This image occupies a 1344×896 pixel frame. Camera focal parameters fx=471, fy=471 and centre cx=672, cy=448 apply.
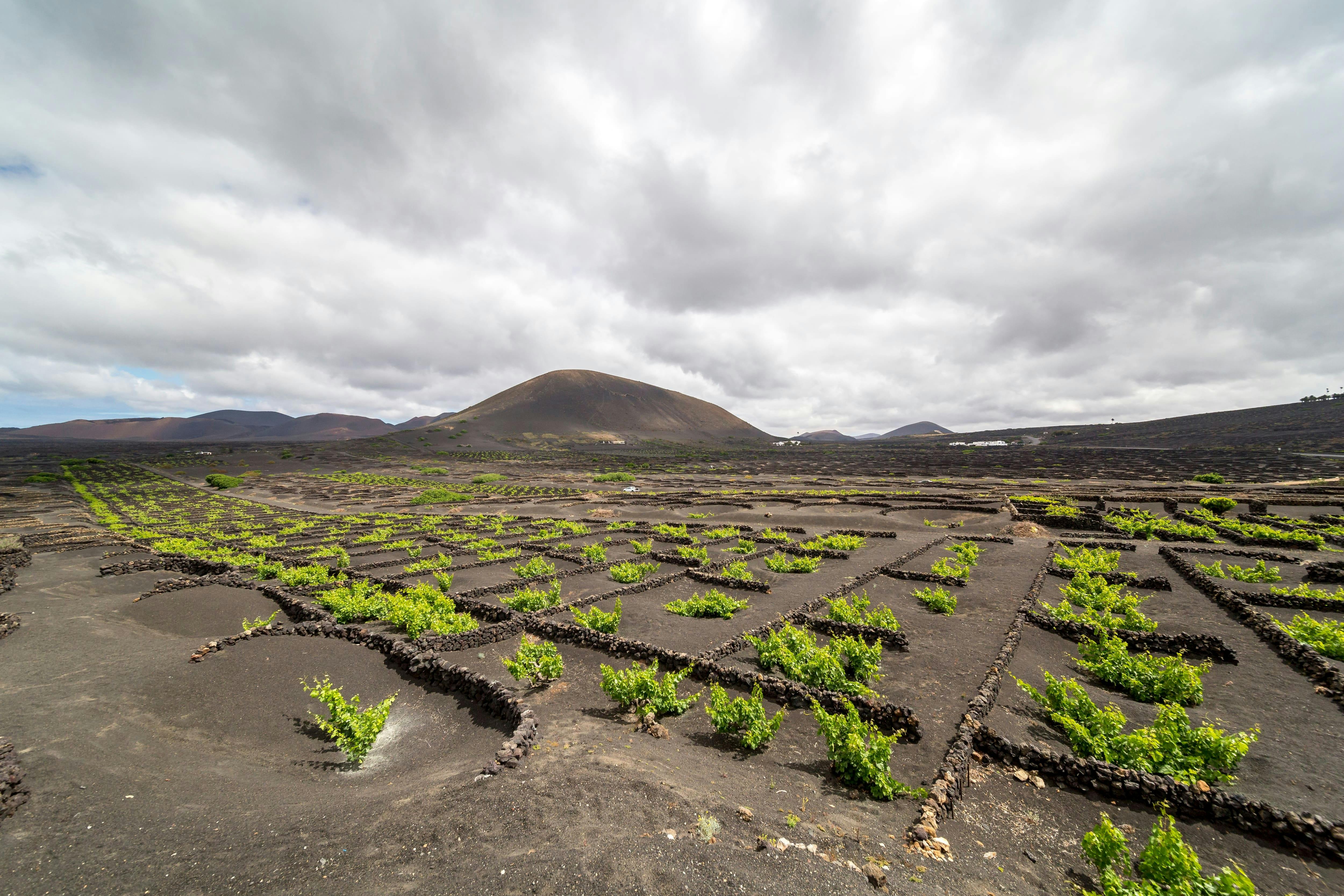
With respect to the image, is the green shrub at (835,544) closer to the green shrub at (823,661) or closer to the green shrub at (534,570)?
the green shrub at (823,661)

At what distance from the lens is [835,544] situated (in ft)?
92.7

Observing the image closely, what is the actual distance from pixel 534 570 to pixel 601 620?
850 centimetres

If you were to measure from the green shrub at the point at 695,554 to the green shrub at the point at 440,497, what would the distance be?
40703 mm

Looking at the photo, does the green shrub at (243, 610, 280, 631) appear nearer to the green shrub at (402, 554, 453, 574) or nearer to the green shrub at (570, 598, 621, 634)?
the green shrub at (402, 554, 453, 574)

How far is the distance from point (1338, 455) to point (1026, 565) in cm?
12743

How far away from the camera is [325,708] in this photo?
11781 mm

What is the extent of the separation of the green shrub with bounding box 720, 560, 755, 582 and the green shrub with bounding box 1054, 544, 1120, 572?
551 inches

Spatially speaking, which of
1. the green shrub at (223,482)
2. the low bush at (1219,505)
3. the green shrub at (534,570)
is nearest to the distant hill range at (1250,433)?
the low bush at (1219,505)

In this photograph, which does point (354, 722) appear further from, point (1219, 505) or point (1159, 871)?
point (1219, 505)

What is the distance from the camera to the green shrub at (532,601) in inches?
698

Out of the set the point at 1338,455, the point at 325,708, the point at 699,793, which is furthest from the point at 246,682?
the point at 1338,455

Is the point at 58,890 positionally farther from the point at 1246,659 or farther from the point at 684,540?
the point at 684,540

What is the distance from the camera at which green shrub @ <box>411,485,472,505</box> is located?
190ft

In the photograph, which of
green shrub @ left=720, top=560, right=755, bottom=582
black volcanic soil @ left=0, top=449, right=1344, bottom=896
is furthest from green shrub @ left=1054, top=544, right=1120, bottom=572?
green shrub @ left=720, top=560, right=755, bottom=582
